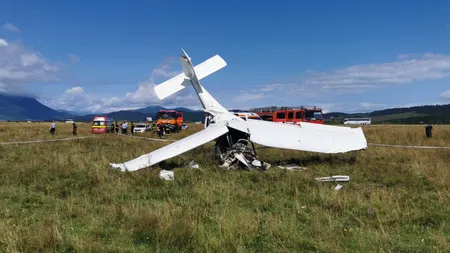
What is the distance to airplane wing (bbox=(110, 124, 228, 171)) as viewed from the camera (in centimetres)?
1097

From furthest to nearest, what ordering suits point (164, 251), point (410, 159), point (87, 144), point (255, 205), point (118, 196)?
point (87, 144) → point (410, 159) → point (118, 196) → point (255, 205) → point (164, 251)

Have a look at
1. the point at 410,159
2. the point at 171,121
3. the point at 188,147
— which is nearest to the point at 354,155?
the point at 410,159

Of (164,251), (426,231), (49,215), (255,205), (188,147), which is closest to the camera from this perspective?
(164,251)

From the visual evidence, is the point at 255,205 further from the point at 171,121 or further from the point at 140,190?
the point at 171,121

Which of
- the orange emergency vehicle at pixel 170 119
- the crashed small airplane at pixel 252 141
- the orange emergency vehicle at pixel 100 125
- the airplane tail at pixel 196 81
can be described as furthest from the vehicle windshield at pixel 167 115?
the crashed small airplane at pixel 252 141

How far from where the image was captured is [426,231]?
5.55m

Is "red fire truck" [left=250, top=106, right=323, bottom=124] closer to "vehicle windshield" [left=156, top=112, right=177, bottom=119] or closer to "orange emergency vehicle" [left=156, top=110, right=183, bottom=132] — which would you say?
"orange emergency vehicle" [left=156, top=110, right=183, bottom=132]

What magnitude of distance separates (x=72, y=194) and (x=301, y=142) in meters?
7.51

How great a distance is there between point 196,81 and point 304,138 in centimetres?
599

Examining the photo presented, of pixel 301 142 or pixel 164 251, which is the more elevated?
pixel 301 142

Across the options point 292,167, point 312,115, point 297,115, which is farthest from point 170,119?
point 292,167

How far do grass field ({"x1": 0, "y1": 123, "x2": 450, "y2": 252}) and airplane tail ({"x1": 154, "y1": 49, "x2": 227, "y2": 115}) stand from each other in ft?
16.7

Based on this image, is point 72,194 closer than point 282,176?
Yes

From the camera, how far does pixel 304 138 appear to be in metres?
12.5
